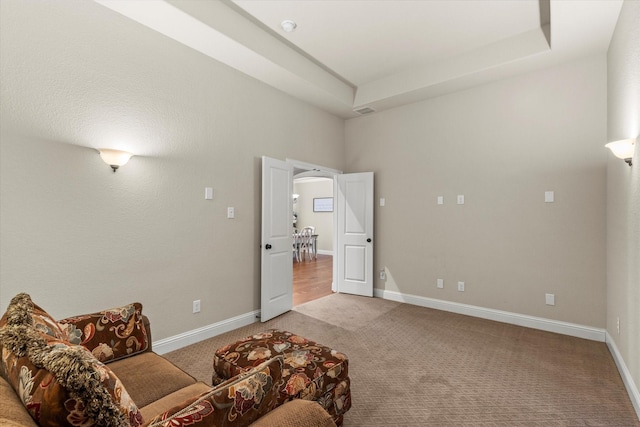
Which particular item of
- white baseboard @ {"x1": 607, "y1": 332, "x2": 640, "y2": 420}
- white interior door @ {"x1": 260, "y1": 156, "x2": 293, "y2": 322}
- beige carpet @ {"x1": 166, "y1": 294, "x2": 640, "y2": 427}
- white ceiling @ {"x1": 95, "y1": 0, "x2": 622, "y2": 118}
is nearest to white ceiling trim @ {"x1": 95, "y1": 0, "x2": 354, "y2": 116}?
white ceiling @ {"x1": 95, "y1": 0, "x2": 622, "y2": 118}

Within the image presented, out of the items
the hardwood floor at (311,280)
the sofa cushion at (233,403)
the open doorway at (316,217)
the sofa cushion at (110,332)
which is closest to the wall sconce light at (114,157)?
the sofa cushion at (110,332)

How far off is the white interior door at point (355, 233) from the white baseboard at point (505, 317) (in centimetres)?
40

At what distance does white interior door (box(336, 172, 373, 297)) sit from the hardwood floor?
491 millimetres

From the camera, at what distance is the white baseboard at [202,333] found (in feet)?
10.2

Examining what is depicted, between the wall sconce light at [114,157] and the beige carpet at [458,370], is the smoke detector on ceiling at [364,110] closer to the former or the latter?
the beige carpet at [458,370]

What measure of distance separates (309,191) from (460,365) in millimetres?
9321

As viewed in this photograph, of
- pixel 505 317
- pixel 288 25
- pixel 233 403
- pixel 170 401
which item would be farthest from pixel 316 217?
pixel 233 403

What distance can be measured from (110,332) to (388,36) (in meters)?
3.73

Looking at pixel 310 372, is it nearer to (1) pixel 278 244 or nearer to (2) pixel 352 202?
(1) pixel 278 244

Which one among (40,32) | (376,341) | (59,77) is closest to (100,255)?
(59,77)

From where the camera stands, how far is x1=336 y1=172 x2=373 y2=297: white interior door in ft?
17.1

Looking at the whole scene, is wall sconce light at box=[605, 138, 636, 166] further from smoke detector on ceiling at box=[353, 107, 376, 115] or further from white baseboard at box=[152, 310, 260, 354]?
white baseboard at box=[152, 310, 260, 354]

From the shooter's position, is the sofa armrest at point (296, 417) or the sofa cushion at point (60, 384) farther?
the sofa armrest at point (296, 417)

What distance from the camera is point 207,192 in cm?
350
